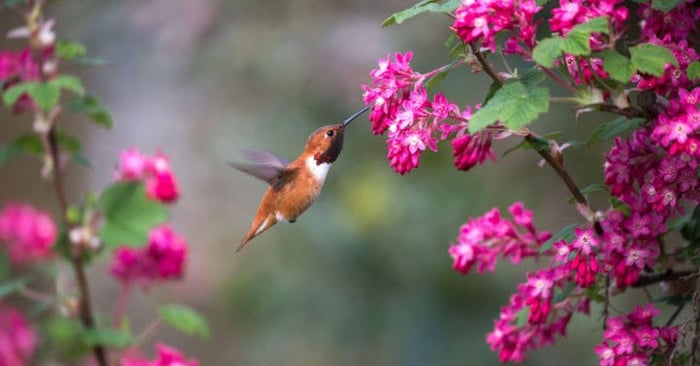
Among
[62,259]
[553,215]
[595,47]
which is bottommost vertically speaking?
[553,215]

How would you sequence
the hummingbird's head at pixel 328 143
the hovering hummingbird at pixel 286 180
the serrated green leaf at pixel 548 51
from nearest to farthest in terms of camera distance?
the serrated green leaf at pixel 548 51 < the hummingbird's head at pixel 328 143 < the hovering hummingbird at pixel 286 180

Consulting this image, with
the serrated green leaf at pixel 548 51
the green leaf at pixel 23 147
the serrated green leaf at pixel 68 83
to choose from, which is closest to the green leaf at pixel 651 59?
the serrated green leaf at pixel 548 51

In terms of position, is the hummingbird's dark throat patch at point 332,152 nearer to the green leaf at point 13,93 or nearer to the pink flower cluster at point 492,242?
the pink flower cluster at point 492,242

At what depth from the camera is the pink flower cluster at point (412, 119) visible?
54.0 inches

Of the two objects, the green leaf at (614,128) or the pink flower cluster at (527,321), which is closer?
the green leaf at (614,128)

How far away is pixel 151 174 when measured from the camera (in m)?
2.60

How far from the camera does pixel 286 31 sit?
402cm

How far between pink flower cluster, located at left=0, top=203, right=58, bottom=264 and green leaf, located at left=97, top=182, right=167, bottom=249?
2.69 ft

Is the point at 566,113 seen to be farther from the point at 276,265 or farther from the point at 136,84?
the point at 136,84

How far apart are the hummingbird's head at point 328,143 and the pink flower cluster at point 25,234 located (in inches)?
61.4

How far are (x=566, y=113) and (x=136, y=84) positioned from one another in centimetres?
314

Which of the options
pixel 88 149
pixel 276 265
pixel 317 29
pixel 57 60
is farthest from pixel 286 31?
pixel 88 149

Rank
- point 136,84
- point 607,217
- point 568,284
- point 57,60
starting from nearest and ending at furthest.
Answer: point 607,217 < point 568,284 < point 57,60 < point 136,84

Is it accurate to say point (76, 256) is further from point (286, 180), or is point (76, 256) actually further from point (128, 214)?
point (286, 180)
